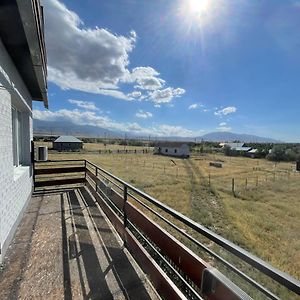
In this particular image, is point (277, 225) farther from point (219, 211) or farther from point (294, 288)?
point (294, 288)

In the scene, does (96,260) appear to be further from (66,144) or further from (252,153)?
(252,153)

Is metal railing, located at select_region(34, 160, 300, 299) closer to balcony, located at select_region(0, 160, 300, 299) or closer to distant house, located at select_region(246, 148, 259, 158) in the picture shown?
balcony, located at select_region(0, 160, 300, 299)

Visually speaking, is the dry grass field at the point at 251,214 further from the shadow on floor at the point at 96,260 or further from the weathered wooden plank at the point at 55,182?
the shadow on floor at the point at 96,260

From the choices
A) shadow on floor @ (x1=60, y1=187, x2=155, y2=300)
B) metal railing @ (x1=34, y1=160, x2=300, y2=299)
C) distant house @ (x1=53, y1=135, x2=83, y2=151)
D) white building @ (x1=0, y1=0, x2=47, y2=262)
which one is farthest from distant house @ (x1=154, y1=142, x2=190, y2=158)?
white building @ (x1=0, y1=0, x2=47, y2=262)

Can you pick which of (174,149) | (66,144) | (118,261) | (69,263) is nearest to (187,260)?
(118,261)

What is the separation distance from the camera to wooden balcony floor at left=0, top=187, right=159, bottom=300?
236cm

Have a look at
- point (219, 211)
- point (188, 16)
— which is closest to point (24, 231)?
point (188, 16)

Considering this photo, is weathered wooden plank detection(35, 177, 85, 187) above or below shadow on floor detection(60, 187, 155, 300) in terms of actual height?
above

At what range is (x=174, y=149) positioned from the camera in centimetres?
4619

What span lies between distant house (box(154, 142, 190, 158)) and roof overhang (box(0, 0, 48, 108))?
40800mm

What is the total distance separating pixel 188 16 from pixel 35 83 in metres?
3.76

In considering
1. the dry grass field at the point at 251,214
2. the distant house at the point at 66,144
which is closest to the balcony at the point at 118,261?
the dry grass field at the point at 251,214

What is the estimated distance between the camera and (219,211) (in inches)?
374

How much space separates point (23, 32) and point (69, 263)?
2.77 meters
